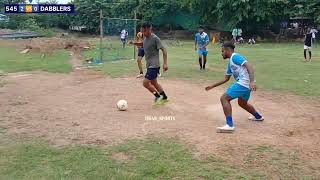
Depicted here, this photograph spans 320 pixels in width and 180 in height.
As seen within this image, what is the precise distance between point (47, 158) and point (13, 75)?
412 inches

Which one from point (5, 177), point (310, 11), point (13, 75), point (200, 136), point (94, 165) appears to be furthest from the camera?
point (310, 11)

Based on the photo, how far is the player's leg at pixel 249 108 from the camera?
8.33 metres

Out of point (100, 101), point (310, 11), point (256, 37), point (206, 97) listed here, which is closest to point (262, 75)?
point (206, 97)

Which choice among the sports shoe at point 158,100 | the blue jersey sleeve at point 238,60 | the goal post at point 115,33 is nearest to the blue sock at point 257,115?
the blue jersey sleeve at point 238,60

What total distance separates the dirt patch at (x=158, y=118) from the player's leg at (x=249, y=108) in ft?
0.62

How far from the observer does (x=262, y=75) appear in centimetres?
1611

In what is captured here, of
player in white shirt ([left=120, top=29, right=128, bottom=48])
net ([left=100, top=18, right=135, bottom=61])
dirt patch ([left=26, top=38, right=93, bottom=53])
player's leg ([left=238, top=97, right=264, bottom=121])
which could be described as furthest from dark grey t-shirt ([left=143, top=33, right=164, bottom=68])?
dirt patch ([left=26, top=38, right=93, bottom=53])

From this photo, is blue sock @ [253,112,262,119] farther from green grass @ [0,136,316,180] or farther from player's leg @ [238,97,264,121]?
green grass @ [0,136,316,180]

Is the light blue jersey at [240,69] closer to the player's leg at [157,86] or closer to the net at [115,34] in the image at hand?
the player's leg at [157,86]

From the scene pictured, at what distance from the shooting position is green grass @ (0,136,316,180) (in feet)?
18.5

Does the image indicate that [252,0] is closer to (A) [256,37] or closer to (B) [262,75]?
(A) [256,37]

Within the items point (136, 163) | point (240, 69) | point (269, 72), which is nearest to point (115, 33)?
point (269, 72)

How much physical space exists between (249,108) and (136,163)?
3139 mm

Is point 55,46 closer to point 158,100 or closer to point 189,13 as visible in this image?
point 189,13
